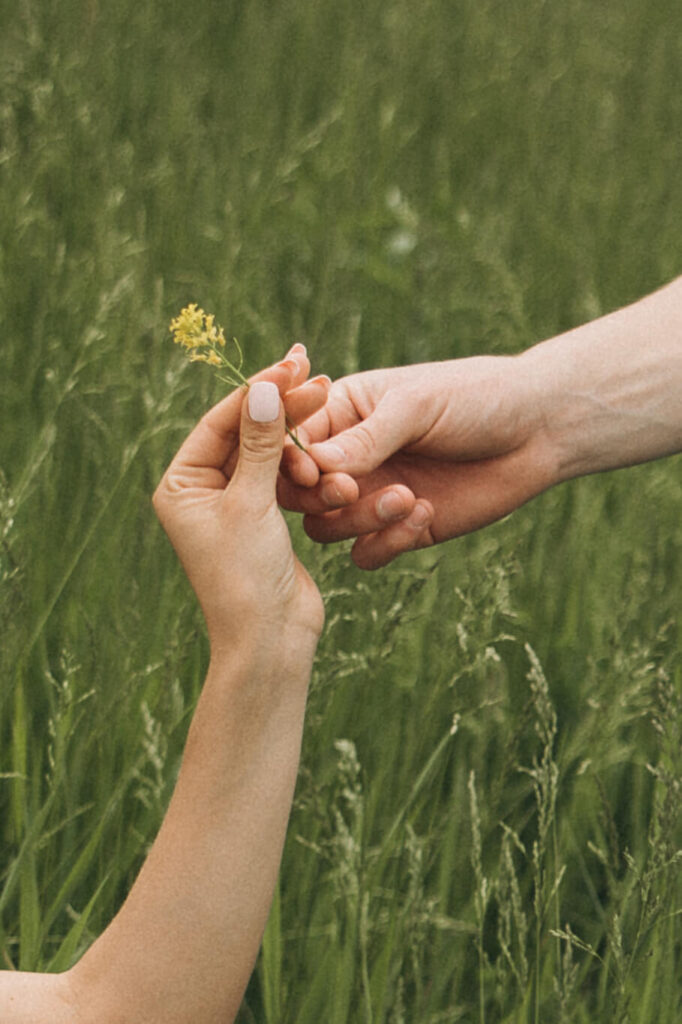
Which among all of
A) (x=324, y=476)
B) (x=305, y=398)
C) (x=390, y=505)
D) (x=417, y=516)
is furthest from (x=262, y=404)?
(x=417, y=516)

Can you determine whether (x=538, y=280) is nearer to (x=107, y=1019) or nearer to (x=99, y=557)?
(x=99, y=557)

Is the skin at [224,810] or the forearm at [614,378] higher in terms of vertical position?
the forearm at [614,378]

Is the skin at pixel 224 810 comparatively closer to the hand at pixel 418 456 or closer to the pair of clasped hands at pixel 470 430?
the pair of clasped hands at pixel 470 430

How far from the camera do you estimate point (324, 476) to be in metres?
1.48

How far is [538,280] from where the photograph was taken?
332 centimetres

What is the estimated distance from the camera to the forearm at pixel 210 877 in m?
1.09

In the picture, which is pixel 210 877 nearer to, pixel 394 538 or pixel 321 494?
pixel 321 494

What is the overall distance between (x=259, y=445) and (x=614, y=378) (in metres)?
0.78

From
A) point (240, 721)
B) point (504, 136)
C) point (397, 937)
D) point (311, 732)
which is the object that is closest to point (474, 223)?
point (504, 136)

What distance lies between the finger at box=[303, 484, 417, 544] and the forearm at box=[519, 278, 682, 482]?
0.30 meters

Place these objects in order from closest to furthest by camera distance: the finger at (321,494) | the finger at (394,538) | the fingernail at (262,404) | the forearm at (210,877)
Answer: the forearm at (210,877) < the fingernail at (262,404) < the finger at (321,494) < the finger at (394,538)

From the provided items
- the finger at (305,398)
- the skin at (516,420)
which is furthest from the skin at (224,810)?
the skin at (516,420)

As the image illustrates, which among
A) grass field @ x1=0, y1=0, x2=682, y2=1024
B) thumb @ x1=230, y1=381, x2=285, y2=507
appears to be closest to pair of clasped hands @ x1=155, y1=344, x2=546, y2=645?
thumb @ x1=230, y1=381, x2=285, y2=507

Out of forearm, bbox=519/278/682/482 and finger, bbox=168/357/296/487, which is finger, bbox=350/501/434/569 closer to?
forearm, bbox=519/278/682/482
